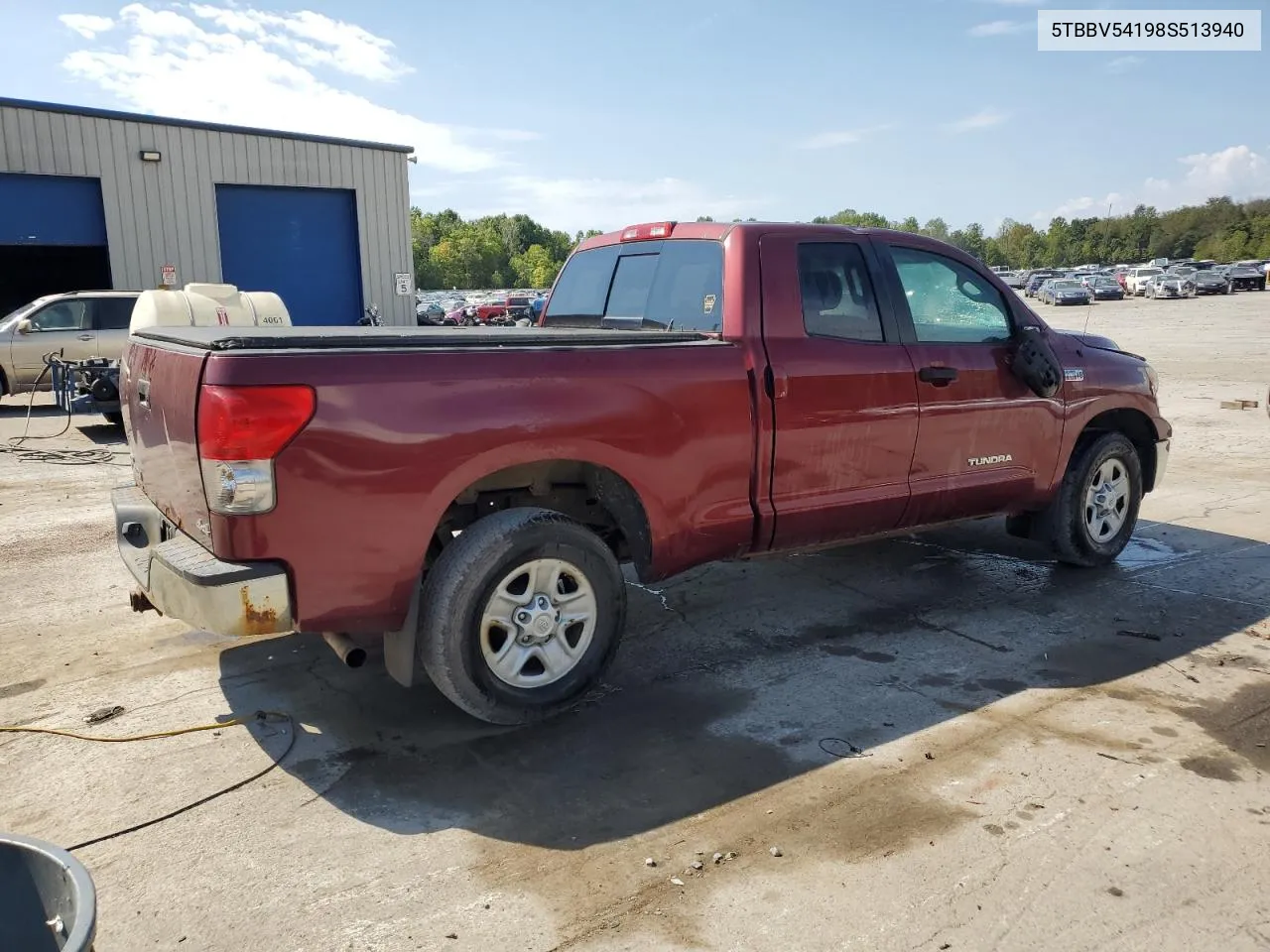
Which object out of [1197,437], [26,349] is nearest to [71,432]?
[26,349]

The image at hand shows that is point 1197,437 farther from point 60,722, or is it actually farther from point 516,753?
point 60,722

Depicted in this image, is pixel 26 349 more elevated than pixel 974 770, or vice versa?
pixel 26 349

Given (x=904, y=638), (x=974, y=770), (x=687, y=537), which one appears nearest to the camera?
(x=974, y=770)

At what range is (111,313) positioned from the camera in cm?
1455

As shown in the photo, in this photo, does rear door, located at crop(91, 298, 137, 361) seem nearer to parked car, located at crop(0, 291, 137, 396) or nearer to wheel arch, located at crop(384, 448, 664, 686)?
parked car, located at crop(0, 291, 137, 396)

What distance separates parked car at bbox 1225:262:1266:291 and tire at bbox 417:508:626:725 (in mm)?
65023

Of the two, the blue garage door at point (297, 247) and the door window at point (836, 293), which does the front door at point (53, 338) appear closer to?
the blue garage door at point (297, 247)

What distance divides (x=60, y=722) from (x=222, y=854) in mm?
1405

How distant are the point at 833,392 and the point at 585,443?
4.60ft

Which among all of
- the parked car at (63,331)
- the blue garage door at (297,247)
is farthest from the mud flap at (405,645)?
the blue garage door at (297,247)

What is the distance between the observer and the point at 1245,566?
19.9 ft

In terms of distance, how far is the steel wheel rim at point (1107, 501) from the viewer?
19.5ft

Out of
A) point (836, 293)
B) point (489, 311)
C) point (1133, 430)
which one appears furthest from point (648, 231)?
point (489, 311)

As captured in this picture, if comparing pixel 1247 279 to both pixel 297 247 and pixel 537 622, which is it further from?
pixel 537 622
